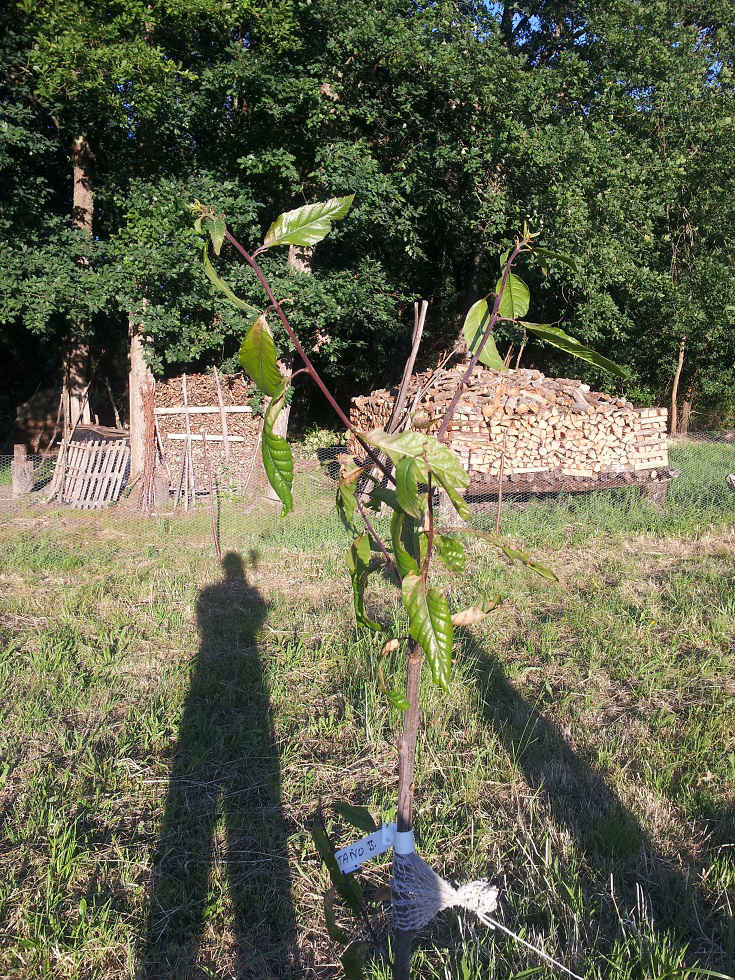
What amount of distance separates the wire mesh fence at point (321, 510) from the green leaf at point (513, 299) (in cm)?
516

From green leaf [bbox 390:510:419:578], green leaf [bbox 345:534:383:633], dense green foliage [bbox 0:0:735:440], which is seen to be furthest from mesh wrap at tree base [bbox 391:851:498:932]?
dense green foliage [bbox 0:0:735:440]

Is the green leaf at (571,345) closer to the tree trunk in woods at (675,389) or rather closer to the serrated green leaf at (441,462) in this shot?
the serrated green leaf at (441,462)

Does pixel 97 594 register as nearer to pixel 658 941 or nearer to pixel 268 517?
pixel 268 517

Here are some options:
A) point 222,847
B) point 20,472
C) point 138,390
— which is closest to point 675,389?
point 138,390

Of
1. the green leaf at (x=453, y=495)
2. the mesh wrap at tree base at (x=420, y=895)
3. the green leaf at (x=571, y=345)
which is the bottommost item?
the mesh wrap at tree base at (x=420, y=895)

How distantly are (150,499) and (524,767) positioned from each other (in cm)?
711

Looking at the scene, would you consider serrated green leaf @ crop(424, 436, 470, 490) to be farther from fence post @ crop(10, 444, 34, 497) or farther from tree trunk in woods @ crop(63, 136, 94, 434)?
tree trunk in woods @ crop(63, 136, 94, 434)

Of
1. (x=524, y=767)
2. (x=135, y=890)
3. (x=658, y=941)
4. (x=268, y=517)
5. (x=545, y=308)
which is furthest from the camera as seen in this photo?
(x=545, y=308)

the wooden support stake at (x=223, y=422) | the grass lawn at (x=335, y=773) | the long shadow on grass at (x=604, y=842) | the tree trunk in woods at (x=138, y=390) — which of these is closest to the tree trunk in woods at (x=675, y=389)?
the wooden support stake at (x=223, y=422)

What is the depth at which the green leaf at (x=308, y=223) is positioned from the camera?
3.17 feet

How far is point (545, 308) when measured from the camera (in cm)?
1482

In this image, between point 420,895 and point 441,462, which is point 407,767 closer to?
point 420,895

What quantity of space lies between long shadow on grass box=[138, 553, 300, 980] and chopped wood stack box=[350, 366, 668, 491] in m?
4.79

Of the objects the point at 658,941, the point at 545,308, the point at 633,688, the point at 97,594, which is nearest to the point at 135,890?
the point at 658,941
